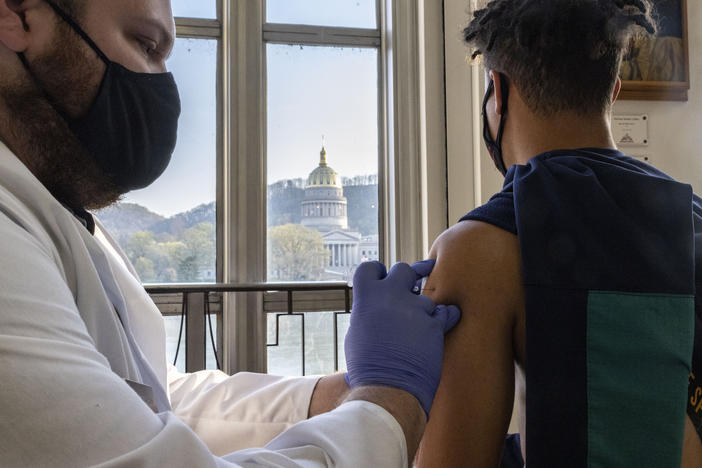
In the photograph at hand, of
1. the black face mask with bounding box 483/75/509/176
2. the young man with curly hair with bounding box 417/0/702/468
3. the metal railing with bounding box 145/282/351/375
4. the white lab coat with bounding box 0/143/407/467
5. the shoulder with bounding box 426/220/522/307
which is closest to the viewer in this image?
the white lab coat with bounding box 0/143/407/467

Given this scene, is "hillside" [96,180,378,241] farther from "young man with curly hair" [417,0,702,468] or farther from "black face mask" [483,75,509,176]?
"young man with curly hair" [417,0,702,468]

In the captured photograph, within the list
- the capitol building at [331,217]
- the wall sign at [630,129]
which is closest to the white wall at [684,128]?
the wall sign at [630,129]

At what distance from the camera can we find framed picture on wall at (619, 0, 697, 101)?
7.46 feet

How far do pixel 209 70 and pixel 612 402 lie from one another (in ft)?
7.47

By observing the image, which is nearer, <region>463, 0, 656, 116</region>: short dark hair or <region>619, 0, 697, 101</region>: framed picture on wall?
<region>463, 0, 656, 116</region>: short dark hair

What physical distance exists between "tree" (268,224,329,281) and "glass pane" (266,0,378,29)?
1.07m

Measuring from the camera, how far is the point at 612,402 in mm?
736

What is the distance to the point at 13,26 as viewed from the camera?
2.69 ft

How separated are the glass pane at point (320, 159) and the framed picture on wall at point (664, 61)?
4.11ft

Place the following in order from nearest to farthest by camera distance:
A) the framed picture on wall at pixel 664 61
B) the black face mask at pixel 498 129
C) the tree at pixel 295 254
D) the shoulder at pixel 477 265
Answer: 1. the shoulder at pixel 477 265
2. the black face mask at pixel 498 129
3. the framed picture on wall at pixel 664 61
4. the tree at pixel 295 254

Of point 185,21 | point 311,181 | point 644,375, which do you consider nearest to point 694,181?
point 311,181

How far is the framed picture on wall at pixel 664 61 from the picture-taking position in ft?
7.46

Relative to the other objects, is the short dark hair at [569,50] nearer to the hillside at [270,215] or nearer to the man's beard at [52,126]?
the man's beard at [52,126]

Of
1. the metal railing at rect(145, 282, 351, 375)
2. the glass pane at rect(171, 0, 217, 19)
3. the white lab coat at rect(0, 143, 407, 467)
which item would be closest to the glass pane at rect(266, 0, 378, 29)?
the glass pane at rect(171, 0, 217, 19)
